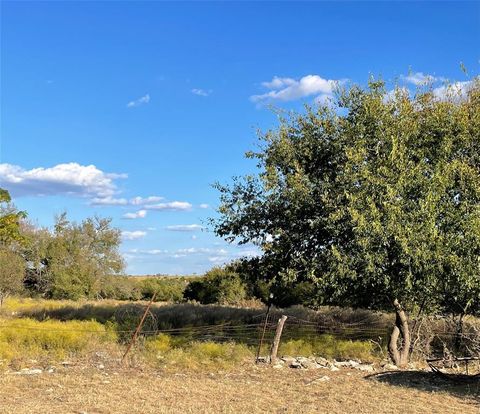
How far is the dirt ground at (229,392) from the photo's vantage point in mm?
9320

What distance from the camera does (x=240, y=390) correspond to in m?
11.0

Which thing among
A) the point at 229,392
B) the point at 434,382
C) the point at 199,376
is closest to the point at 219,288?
the point at 199,376

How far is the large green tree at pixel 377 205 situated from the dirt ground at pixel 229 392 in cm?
229

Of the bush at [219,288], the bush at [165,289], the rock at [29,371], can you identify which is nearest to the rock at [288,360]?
the rock at [29,371]

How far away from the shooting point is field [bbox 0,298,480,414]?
378 inches

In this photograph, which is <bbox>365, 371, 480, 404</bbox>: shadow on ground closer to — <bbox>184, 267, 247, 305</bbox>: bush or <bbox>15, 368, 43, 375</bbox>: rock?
<bbox>15, 368, 43, 375</bbox>: rock

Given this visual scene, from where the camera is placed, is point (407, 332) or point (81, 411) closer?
point (81, 411)

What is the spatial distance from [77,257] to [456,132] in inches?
1406

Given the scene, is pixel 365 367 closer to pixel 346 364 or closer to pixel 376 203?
pixel 346 364

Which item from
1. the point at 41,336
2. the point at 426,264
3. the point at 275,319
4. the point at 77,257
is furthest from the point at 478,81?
the point at 77,257

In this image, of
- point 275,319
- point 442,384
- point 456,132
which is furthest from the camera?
point 275,319

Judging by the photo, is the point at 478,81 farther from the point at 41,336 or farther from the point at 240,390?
the point at 41,336

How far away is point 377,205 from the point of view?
43.8 feet

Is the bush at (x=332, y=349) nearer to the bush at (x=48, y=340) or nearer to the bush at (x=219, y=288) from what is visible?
the bush at (x=48, y=340)
